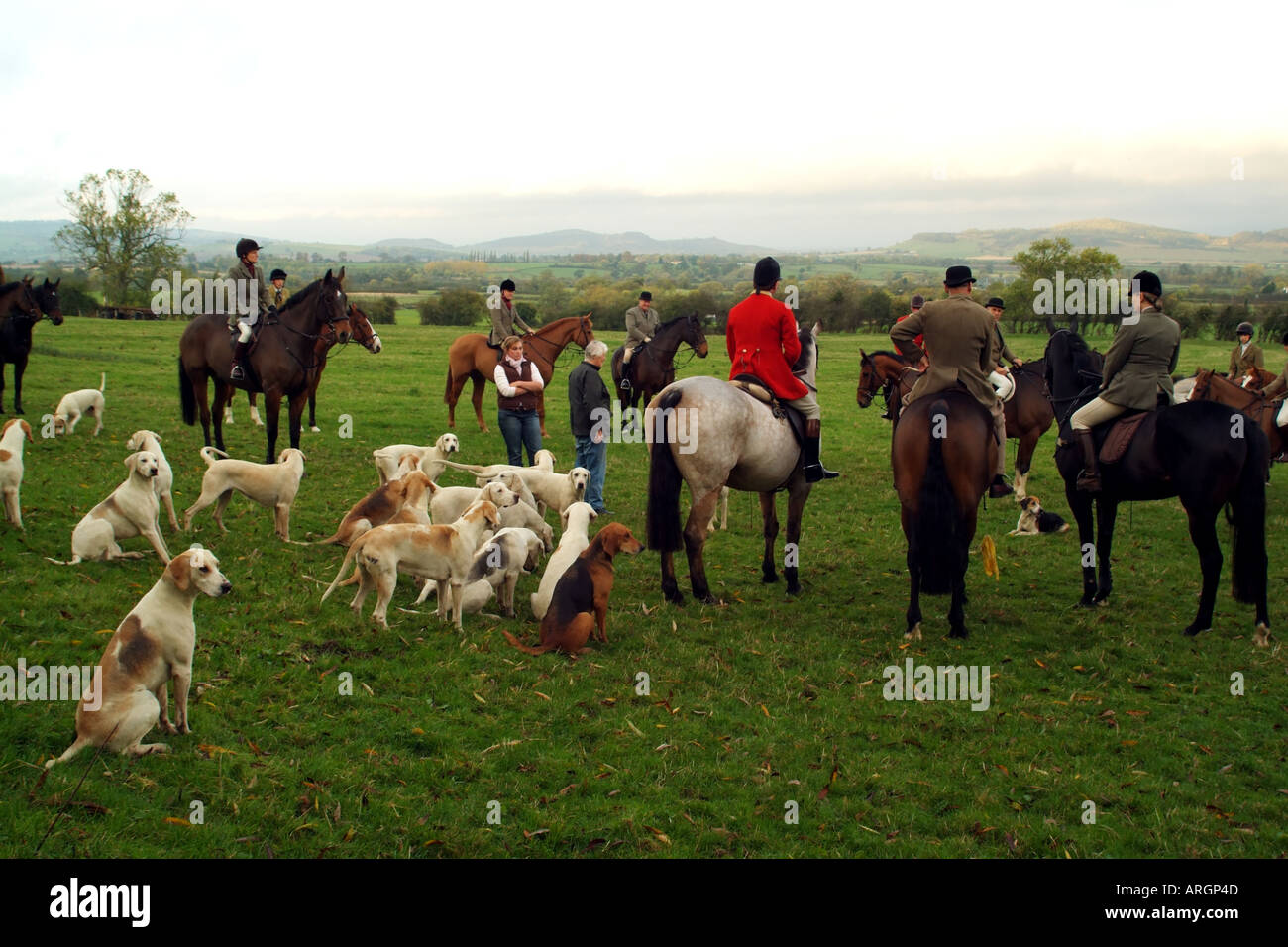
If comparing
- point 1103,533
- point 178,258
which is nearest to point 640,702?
point 1103,533

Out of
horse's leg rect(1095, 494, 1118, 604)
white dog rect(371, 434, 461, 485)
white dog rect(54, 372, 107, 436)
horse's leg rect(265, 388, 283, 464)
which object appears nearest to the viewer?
horse's leg rect(1095, 494, 1118, 604)

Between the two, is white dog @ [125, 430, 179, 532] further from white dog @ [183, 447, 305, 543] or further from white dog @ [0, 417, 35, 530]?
white dog @ [0, 417, 35, 530]

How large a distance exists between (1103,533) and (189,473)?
12834mm

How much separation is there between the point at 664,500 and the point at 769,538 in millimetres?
1770

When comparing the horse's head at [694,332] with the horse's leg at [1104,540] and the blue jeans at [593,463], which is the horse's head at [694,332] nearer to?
the blue jeans at [593,463]

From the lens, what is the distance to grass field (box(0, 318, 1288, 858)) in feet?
17.1

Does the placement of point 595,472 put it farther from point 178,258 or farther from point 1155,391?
point 178,258

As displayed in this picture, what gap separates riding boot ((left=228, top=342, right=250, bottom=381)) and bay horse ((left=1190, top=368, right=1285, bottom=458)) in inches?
598

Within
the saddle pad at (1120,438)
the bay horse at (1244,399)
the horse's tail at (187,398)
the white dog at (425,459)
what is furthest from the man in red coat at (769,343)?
the horse's tail at (187,398)

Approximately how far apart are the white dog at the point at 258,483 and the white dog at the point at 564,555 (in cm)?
343

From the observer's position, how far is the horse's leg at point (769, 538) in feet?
35.1

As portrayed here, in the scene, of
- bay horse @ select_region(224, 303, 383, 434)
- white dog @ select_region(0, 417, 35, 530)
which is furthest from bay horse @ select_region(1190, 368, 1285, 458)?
white dog @ select_region(0, 417, 35, 530)

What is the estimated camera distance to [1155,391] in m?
9.42

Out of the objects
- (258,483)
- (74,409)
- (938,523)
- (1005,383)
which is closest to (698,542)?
(938,523)
